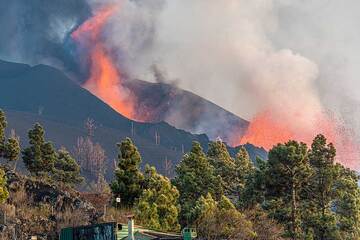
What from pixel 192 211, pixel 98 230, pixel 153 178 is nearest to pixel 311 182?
pixel 192 211

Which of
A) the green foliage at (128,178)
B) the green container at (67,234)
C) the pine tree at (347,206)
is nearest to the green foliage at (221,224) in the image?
the green foliage at (128,178)

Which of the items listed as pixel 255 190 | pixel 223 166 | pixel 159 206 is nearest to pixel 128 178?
pixel 159 206

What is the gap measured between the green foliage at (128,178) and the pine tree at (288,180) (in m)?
15.3

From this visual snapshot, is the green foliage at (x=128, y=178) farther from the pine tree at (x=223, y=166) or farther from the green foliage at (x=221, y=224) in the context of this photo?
the pine tree at (x=223, y=166)

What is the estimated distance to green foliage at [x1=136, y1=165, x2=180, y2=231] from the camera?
54.6 meters

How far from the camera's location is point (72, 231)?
37.6 m

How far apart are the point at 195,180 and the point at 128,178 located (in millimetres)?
9703

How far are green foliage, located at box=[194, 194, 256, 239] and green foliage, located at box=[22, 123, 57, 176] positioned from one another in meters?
27.7

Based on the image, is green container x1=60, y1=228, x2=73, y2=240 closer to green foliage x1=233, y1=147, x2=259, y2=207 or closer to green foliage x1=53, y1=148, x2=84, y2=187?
green foliage x1=233, y1=147, x2=259, y2=207

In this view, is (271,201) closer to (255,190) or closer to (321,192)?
(255,190)

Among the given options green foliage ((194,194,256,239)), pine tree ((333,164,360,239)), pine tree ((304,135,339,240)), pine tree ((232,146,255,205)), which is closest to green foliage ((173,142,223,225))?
pine tree ((232,146,255,205))

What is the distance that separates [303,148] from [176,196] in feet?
50.3

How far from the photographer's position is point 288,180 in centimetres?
5516

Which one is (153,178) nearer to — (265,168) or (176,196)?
(176,196)
